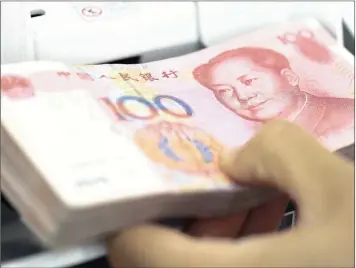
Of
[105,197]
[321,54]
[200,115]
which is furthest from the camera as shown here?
[321,54]

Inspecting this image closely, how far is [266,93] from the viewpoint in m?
0.59

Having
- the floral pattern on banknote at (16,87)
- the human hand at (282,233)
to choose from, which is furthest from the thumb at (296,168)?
the floral pattern on banknote at (16,87)

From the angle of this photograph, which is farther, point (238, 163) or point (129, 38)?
point (129, 38)

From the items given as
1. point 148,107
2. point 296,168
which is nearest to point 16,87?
point 148,107

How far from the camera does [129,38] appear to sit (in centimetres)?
60

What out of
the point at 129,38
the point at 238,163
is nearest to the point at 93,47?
the point at 129,38

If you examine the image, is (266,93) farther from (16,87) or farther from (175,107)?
(16,87)

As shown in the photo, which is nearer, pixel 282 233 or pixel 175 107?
pixel 282 233

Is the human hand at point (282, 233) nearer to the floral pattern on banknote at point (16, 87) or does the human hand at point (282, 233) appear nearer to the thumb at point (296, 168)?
the thumb at point (296, 168)

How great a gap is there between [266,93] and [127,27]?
13 cm

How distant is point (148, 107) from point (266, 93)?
0.12 meters

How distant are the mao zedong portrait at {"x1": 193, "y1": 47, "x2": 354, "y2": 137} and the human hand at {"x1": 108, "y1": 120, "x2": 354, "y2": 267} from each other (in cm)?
9

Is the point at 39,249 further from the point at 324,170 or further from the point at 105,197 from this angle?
the point at 324,170

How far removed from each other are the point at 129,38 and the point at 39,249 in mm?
216
